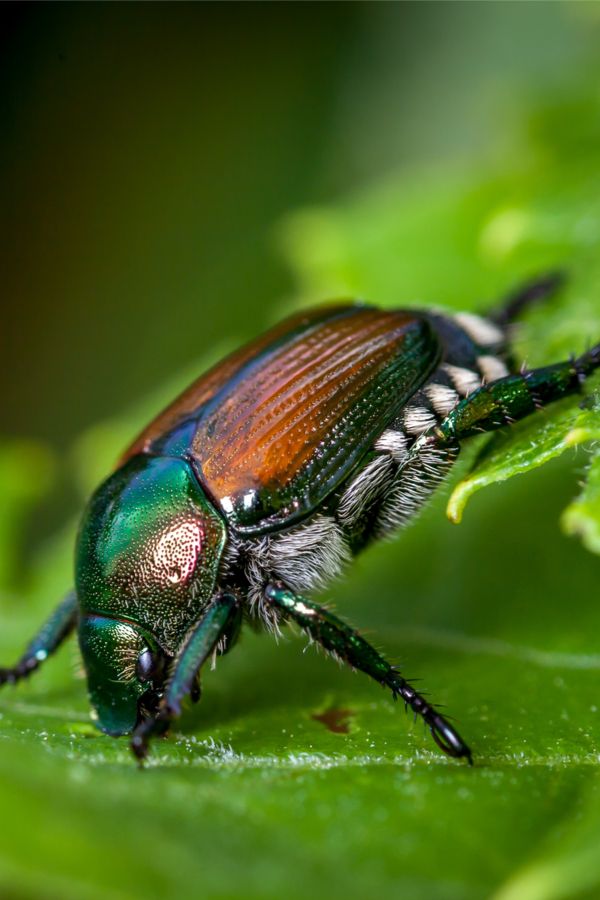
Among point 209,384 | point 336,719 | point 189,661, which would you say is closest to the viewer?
point 189,661

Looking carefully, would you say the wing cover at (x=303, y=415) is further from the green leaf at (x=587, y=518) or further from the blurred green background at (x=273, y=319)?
the green leaf at (x=587, y=518)

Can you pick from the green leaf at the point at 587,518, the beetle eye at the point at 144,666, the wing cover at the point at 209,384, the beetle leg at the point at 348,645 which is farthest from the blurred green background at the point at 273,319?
the wing cover at the point at 209,384

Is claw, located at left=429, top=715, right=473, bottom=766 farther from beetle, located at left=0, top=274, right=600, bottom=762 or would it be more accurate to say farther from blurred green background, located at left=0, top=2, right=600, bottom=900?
beetle, located at left=0, top=274, right=600, bottom=762

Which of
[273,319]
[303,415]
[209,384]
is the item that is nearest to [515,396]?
[303,415]

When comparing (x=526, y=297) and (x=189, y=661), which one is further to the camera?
(x=526, y=297)

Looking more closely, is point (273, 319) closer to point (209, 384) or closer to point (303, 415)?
point (209, 384)

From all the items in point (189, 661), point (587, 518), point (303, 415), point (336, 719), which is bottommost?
point (336, 719)

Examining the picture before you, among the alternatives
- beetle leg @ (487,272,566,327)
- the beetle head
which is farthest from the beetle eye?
beetle leg @ (487,272,566,327)

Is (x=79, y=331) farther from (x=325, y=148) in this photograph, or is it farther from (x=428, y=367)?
(x=428, y=367)
